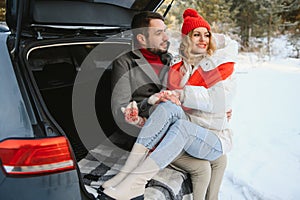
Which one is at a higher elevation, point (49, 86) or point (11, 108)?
point (11, 108)

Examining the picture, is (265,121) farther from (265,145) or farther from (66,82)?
(66,82)

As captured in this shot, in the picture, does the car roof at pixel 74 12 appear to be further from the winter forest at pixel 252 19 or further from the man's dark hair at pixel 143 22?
the winter forest at pixel 252 19

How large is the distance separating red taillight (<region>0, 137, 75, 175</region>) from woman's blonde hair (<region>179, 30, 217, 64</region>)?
1.17m

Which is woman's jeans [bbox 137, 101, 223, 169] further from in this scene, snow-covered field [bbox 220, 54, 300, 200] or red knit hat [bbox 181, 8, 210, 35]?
snow-covered field [bbox 220, 54, 300, 200]

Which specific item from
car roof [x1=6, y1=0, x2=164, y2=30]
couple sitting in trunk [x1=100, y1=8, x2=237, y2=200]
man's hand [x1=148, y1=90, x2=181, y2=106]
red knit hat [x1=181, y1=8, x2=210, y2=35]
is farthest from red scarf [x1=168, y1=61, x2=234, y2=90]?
car roof [x1=6, y1=0, x2=164, y2=30]

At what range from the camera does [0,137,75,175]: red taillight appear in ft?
3.98

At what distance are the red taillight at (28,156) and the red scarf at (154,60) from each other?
118 cm

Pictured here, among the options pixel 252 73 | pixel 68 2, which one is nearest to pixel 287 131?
pixel 68 2

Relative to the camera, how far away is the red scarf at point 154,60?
7.36 ft

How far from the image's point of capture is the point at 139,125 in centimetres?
206

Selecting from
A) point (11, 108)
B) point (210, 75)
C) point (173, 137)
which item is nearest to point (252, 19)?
A: point (210, 75)

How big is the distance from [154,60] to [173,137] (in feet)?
2.38

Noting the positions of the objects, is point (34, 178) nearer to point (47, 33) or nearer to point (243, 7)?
point (47, 33)

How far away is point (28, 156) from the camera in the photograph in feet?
3.99
